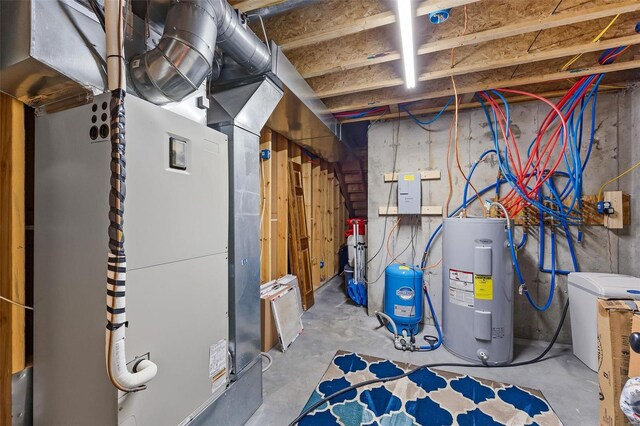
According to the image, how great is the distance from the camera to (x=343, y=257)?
5875 millimetres

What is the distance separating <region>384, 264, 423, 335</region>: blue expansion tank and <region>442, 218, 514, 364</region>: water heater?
49 cm

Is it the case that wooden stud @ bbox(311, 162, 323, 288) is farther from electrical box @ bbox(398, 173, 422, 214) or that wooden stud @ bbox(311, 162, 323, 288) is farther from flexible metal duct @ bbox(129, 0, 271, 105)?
flexible metal duct @ bbox(129, 0, 271, 105)

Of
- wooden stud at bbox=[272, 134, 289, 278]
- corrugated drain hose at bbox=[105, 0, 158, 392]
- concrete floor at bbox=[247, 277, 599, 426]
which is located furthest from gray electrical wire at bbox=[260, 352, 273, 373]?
corrugated drain hose at bbox=[105, 0, 158, 392]

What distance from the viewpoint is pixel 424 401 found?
182 centimetres

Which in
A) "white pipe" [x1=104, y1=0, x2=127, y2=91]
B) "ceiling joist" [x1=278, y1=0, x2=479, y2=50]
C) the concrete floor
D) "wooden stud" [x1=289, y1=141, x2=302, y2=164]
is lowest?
the concrete floor

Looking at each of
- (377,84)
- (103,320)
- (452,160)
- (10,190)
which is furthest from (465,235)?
(10,190)

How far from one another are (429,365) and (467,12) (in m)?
2.77

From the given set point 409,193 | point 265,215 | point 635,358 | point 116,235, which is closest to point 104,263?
point 116,235

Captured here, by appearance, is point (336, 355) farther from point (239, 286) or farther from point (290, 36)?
point (290, 36)

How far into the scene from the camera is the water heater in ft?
7.32

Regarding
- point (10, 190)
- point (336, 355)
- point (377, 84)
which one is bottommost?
point (336, 355)

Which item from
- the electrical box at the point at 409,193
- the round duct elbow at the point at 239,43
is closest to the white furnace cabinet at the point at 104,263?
the round duct elbow at the point at 239,43

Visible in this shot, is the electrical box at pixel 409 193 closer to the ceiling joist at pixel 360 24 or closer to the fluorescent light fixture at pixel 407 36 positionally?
the fluorescent light fixture at pixel 407 36

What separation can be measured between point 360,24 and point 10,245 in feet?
6.96
